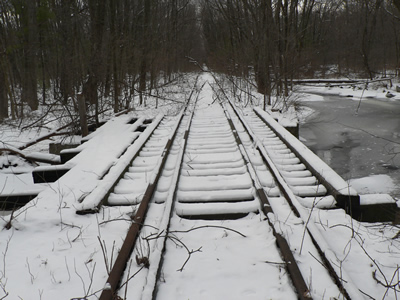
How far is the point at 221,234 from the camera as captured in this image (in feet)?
12.1

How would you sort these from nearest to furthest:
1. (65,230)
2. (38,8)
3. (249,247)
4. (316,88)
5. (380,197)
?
(249,247) → (65,230) → (380,197) → (38,8) → (316,88)

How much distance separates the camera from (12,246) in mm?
3496

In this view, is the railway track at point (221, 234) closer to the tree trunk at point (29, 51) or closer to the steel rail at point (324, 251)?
the steel rail at point (324, 251)

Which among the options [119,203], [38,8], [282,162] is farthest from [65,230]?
[38,8]

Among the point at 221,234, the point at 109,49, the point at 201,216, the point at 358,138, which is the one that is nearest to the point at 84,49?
the point at 109,49

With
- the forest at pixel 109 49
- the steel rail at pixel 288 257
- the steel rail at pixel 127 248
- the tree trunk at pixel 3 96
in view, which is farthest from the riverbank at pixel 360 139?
the tree trunk at pixel 3 96

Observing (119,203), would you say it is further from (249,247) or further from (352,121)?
(352,121)

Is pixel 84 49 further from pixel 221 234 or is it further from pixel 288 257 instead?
pixel 288 257

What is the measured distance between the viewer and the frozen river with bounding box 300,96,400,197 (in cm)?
844

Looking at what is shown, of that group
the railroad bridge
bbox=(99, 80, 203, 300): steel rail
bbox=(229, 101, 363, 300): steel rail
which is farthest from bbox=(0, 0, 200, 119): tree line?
bbox=(229, 101, 363, 300): steel rail

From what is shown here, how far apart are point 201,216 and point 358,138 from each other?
Result: 957cm

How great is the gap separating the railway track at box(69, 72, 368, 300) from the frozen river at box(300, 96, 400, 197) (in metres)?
1.80

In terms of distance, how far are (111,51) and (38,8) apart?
10432 millimetres

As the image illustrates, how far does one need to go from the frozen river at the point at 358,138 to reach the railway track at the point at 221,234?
180cm
